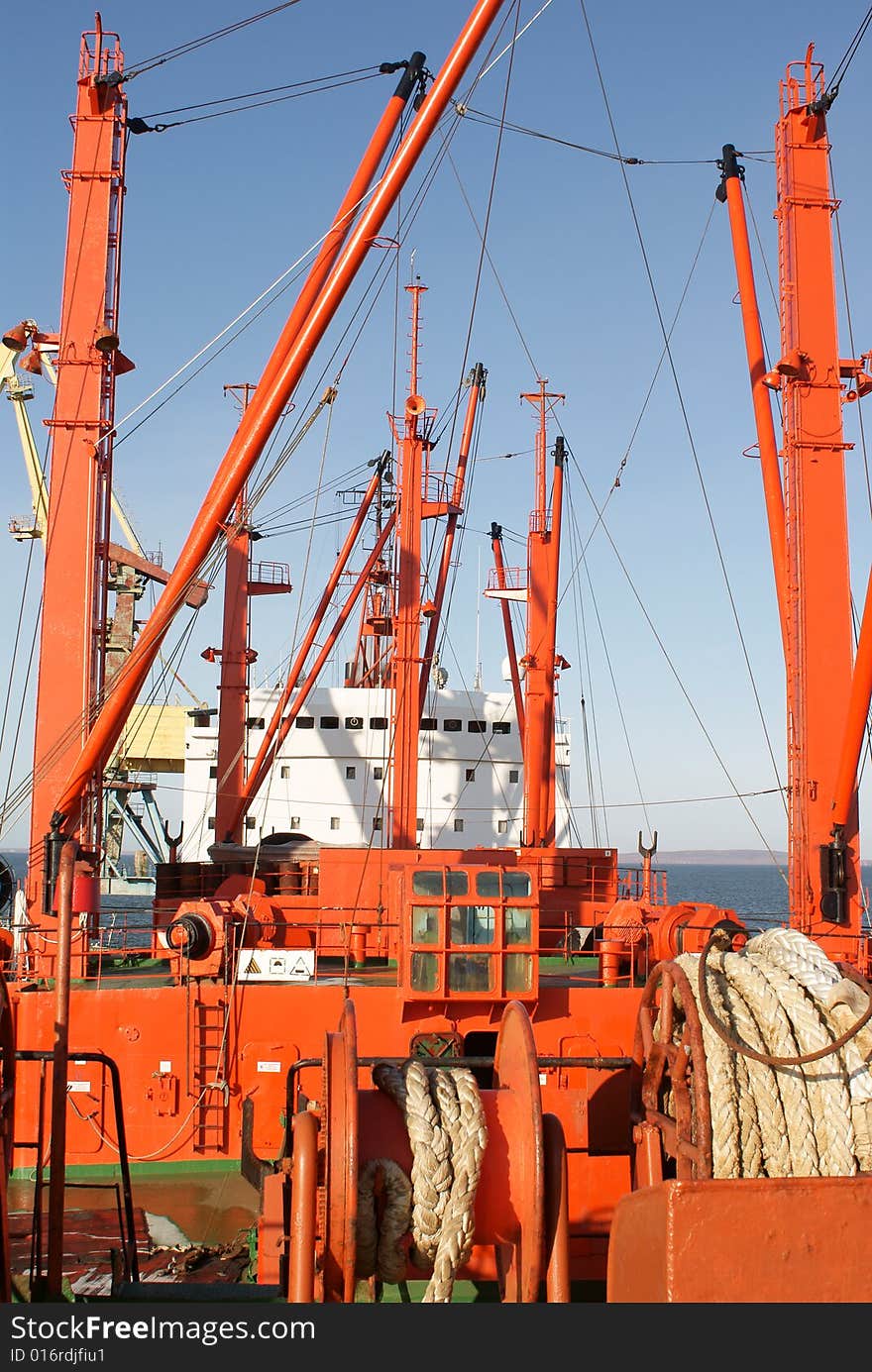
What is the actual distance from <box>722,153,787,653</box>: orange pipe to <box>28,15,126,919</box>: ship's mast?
9.31 meters

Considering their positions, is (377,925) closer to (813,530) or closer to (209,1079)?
(209,1079)

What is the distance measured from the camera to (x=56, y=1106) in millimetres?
6641

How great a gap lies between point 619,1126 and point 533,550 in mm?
21530

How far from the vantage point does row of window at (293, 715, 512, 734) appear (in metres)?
35.7

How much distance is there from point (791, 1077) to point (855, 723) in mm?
9779

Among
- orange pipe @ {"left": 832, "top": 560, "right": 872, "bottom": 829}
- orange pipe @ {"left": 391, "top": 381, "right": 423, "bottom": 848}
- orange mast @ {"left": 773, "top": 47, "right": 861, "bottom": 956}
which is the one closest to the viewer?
orange pipe @ {"left": 832, "top": 560, "right": 872, "bottom": 829}

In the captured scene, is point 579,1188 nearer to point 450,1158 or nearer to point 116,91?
point 450,1158

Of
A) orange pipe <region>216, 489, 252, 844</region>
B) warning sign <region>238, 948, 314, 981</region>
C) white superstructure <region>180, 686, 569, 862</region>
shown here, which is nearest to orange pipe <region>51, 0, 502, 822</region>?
warning sign <region>238, 948, 314, 981</region>

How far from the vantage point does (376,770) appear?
34.9m

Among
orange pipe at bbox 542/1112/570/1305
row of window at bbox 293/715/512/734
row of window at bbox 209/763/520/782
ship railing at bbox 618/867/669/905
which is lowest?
orange pipe at bbox 542/1112/570/1305

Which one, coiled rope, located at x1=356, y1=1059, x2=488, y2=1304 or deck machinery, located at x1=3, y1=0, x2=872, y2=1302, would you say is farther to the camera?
deck machinery, located at x1=3, y1=0, x2=872, y2=1302

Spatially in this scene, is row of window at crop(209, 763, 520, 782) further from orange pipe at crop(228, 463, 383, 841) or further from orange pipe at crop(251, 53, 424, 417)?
orange pipe at crop(251, 53, 424, 417)

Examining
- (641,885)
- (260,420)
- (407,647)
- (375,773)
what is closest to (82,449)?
(260,420)

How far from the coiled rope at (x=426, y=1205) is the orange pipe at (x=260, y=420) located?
31.9 ft
